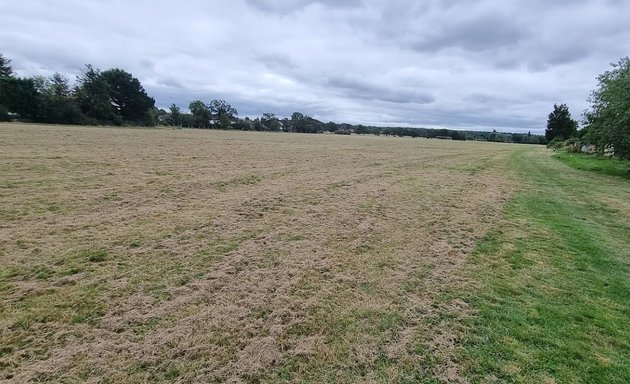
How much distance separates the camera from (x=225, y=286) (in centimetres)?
406

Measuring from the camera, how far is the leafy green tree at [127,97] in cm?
8081

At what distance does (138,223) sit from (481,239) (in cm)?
685

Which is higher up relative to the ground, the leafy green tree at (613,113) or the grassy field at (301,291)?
the leafy green tree at (613,113)

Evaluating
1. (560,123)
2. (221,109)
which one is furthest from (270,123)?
(560,123)

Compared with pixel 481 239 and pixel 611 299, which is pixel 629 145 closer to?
pixel 481 239

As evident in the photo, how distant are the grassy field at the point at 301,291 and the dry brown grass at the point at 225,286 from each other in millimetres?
21

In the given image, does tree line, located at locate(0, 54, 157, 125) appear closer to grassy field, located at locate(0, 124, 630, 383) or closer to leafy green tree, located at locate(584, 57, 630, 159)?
grassy field, located at locate(0, 124, 630, 383)

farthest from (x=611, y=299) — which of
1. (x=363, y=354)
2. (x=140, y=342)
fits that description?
(x=140, y=342)

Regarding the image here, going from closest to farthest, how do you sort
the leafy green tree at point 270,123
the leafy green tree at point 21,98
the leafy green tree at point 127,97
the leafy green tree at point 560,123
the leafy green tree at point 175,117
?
the leafy green tree at point 21,98 < the leafy green tree at point 560,123 < the leafy green tree at point 127,97 < the leafy green tree at point 175,117 < the leafy green tree at point 270,123

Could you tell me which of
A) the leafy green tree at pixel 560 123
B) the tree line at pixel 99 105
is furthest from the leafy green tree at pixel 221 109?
the leafy green tree at pixel 560 123

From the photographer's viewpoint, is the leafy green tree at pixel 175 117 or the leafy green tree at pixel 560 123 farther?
the leafy green tree at pixel 175 117

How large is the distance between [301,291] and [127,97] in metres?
96.8

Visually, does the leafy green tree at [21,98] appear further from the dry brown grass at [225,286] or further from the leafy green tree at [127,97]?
the dry brown grass at [225,286]

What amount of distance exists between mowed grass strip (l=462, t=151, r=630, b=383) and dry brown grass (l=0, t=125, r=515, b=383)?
311 mm
